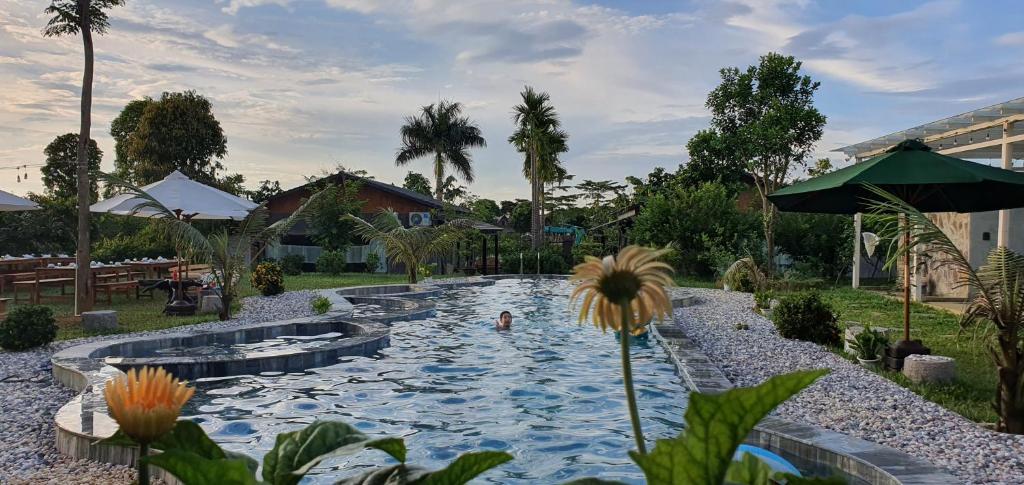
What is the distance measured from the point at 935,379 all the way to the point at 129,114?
4681 cm

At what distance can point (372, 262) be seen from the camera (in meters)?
28.1

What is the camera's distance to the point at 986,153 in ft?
57.5

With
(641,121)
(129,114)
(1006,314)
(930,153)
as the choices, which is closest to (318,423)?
(1006,314)

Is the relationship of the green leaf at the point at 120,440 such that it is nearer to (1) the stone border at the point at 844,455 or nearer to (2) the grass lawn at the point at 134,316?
(1) the stone border at the point at 844,455

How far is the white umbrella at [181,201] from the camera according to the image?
15.4m

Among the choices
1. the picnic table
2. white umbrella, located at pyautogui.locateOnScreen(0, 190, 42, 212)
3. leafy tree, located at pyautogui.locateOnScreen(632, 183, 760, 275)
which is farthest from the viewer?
leafy tree, located at pyautogui.locateOnScreen(632, 183, 760, 275)

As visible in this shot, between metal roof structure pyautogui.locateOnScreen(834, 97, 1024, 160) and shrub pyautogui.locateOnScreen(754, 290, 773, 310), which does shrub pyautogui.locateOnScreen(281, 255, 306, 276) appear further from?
metal roof structure pyautogui.locateOnScreen(834, 97, 1024, 160)

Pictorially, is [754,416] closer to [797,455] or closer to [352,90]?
[797,455]

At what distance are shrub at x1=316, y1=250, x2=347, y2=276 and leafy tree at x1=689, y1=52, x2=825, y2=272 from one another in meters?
14.4

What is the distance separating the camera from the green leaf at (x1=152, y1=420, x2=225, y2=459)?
1.27 m

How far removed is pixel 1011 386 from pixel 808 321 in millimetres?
5019

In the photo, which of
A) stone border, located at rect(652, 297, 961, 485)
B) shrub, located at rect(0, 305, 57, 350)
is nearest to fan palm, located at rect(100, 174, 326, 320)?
shrub, located at rect(0, 305, 57, 350)

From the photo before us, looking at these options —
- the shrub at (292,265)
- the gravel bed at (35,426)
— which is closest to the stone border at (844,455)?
the gravel bed at (35,426)

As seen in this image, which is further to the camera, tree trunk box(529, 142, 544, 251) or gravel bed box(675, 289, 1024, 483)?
tree trunk box(529, 142, 544, 251)
